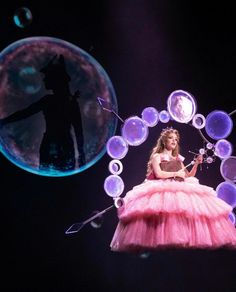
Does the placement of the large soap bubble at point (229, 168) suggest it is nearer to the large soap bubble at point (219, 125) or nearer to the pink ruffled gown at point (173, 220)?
the large soap bubble at point (219, 125)

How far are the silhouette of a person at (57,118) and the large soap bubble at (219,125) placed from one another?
917 mm

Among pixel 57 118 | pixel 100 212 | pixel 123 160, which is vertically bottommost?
pixel 100 212

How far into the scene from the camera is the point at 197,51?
3.63m

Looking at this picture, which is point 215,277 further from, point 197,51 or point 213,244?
point 197,51

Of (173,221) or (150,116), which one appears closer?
(173,221)

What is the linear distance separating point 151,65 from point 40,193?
1.32 metres

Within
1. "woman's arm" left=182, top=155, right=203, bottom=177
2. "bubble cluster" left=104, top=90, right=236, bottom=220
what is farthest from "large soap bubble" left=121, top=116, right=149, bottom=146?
"woman's arm" left=182, top=155, right=203, bottom=177

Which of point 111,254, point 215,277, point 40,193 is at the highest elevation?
point 40,193

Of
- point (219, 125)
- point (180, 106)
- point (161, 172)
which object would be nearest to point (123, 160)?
point (161, 172)

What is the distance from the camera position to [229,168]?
3182 mm

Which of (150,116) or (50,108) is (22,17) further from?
(150,116)

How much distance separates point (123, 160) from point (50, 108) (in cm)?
71

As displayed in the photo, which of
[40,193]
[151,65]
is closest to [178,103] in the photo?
[151,65]

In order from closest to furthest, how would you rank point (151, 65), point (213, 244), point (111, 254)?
point (213, 244), point (111, 254), point (151, 65)
